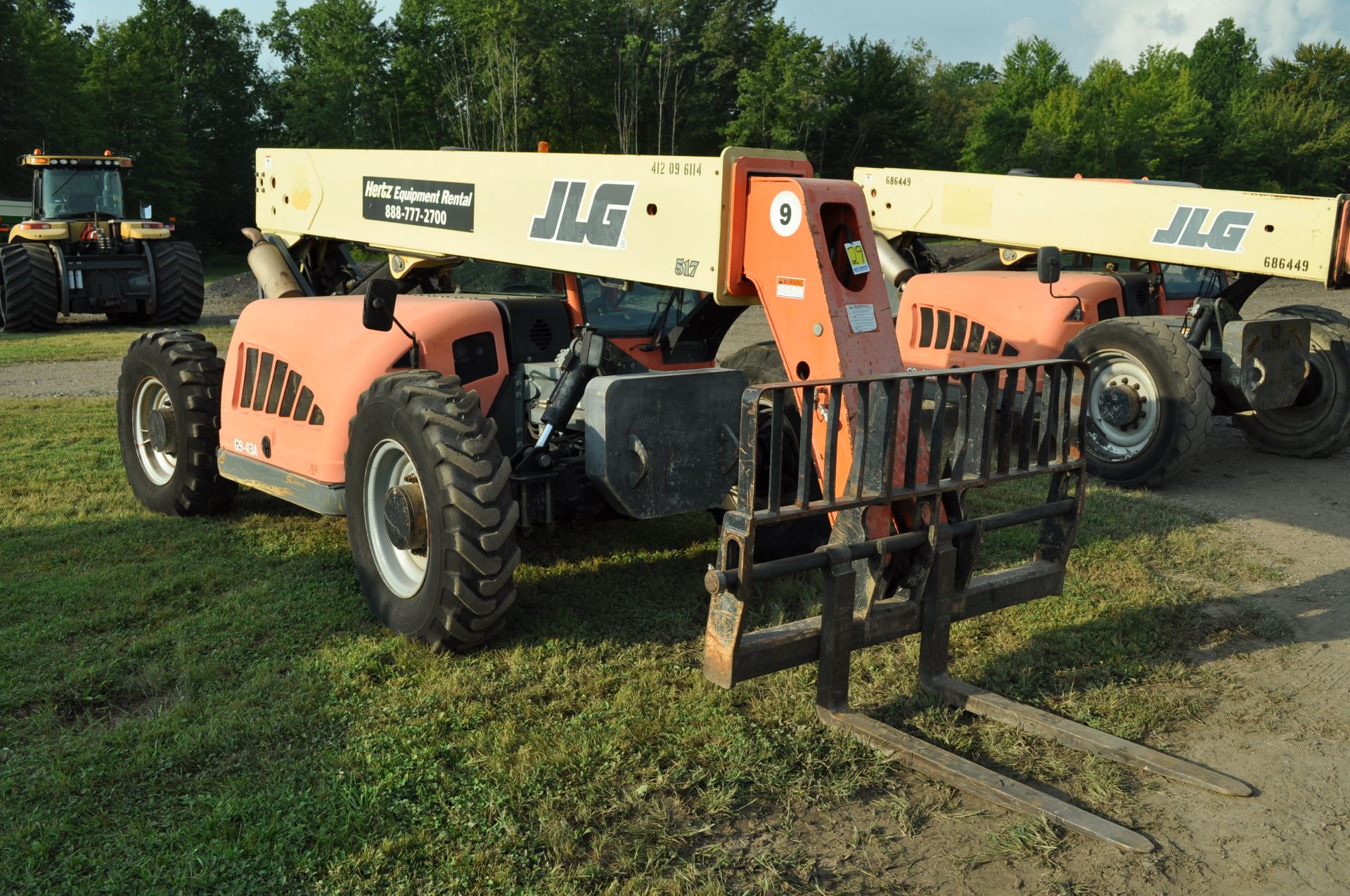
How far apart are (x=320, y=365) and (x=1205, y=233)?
6.74 meters

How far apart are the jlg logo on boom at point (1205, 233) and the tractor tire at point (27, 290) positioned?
58.2 feet

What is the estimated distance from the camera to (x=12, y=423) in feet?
35.4

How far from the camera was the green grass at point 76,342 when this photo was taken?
1644cm

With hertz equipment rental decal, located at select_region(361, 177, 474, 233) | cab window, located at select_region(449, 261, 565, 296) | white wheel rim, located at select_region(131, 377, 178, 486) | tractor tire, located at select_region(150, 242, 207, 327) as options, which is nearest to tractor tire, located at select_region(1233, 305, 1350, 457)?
cab window, located at select_region(449, 261, 565, 296)

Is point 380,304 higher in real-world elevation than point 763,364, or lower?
higher

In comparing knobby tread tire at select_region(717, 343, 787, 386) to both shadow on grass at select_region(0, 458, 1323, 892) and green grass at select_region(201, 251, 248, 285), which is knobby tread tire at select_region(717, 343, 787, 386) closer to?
shadow on grass at select_region(0, 458, 1323, 892)

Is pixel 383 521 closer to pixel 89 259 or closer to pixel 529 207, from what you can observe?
pixel 529 207

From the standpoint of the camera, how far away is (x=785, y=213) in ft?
15.1

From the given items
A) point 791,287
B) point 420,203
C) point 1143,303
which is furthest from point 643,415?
point 1143,303

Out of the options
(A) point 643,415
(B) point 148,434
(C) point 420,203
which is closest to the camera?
(A) point 643,415

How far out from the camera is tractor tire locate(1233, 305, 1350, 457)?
9.70 meters

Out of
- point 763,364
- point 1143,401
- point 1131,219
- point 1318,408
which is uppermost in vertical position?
point 1131,219

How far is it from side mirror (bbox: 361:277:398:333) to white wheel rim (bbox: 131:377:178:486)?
113 inches

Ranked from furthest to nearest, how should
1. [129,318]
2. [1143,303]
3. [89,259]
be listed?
[129,318]
[89,259]
[1143,303]
